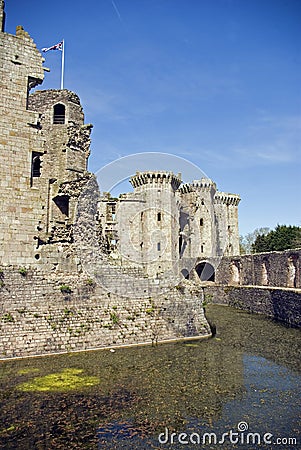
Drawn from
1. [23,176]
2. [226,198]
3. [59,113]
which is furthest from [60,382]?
[226,198]

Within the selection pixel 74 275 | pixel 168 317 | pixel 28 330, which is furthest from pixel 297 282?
pixel 28 330

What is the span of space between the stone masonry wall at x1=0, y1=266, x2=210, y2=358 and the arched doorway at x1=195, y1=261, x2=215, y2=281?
26165 millimetres

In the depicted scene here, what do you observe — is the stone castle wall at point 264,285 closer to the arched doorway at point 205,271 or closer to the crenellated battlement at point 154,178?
the arched doorway at point 205,271

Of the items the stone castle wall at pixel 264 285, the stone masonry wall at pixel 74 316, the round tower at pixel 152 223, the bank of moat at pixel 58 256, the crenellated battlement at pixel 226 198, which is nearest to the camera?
the stone masonry wall at pixel 74 316

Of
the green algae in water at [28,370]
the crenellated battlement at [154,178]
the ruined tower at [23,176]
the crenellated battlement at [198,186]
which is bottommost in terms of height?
the green algae in water at [28,370]

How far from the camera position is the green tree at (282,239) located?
4819 centimetres

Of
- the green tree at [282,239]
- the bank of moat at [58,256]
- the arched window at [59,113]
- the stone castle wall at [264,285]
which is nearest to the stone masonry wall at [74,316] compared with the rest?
the bank of moat at [58,256]

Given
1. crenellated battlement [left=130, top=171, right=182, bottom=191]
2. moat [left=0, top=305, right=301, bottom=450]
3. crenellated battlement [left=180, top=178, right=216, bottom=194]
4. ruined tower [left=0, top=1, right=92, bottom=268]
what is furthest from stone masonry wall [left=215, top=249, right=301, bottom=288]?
ruined tower [left=0, top=1, right=92, bottom=268]

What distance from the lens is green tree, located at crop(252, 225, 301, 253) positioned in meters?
48.2

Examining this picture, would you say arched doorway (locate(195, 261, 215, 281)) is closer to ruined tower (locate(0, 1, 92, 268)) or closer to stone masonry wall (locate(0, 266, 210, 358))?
stone masonry wall (locate(0, 266, 210, 358))

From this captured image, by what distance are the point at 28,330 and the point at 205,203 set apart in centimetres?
3898

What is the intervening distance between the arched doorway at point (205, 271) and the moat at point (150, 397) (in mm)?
27494

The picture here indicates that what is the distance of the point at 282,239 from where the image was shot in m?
49.9

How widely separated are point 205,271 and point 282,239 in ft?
48.9
